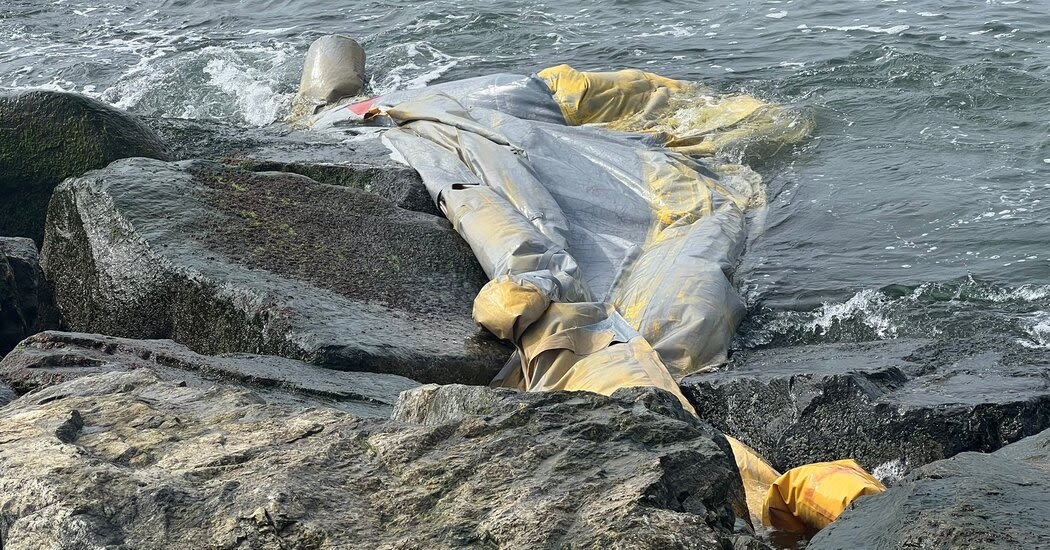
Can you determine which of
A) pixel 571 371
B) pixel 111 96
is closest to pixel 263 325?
pixel 571 371

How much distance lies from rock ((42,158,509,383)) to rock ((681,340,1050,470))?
1.25 meters

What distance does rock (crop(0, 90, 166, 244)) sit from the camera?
6234 millimetres

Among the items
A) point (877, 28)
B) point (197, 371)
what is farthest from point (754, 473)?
point (877, 28)

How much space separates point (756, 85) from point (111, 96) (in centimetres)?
671

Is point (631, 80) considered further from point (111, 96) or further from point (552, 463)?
point (552, 463)

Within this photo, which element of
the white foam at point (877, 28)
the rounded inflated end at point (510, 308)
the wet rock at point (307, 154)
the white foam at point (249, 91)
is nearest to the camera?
the rounded inflated end at point (510, 308)

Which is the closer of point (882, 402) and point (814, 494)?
point (814, 494)

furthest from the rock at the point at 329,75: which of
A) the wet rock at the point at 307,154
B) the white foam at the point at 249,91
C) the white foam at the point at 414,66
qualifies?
the wet rock at the point at 307,154

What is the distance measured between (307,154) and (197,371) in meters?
3.14

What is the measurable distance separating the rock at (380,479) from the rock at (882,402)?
4.30ft

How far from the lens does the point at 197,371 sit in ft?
13.0

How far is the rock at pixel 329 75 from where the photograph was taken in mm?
9297

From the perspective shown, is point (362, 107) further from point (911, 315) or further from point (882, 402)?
point (882, 402)

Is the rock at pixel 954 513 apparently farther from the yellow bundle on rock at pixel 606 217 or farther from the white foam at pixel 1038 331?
the white foam at pixel 1038 331
